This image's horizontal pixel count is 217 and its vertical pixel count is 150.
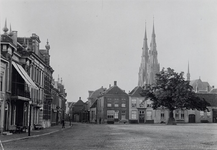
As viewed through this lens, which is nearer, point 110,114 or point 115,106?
point 110,114

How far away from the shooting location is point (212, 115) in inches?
3381

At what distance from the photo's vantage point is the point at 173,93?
2370 inches

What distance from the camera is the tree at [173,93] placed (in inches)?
2335

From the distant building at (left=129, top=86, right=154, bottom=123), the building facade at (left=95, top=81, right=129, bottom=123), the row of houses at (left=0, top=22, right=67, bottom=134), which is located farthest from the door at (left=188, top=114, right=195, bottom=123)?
the row of houses at (left=0, top=22, right=67, bottom=134)

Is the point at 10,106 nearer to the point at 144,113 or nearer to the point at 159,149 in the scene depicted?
the point at 159,149

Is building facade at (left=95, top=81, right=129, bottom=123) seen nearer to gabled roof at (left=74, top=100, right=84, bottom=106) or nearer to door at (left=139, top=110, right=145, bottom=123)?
door at (left=139, top=110, right=145, bottom=123)

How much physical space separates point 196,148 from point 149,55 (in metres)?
125

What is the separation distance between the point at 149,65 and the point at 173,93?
250ft

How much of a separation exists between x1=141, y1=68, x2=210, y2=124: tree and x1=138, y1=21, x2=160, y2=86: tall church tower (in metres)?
65.5

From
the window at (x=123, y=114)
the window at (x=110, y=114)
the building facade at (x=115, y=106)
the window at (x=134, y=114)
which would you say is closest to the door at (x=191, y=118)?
the window at (x=134, y=114)

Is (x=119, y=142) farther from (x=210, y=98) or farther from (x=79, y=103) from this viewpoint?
(x=79, y=103)

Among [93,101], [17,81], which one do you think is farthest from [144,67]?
[17,81]

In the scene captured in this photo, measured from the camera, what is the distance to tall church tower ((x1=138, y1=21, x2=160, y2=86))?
436 ft

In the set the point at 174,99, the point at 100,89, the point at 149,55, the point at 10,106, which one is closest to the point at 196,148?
the point at 10,106
